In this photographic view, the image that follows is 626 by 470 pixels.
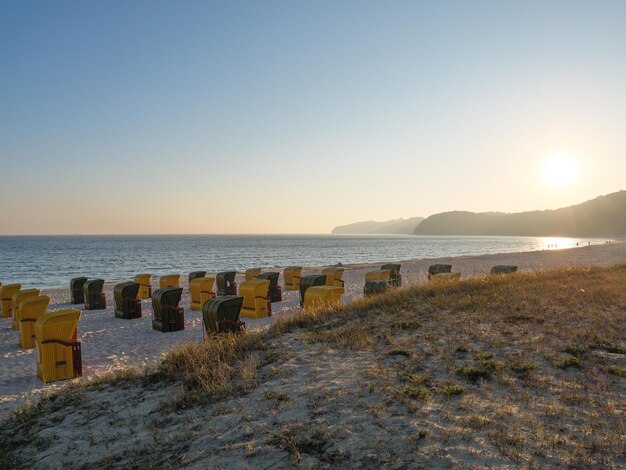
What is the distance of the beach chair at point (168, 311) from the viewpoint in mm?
12523

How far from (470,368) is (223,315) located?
580 centimetres

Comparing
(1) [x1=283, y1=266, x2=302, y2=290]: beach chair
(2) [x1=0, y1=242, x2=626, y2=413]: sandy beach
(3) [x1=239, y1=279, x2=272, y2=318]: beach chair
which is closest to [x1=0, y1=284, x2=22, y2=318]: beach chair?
(2) [x1=0, y1=242, x2=626, y2=413]: sandy beach

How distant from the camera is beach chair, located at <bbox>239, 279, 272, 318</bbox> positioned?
566 inches

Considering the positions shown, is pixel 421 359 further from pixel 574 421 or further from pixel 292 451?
pixel 292 451

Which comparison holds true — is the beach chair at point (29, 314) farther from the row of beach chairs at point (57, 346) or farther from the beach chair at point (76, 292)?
the beach chair at point (76, 292)

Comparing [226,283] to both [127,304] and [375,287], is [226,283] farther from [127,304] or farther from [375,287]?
[375,287]

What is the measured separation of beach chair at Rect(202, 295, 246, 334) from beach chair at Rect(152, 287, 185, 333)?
3308 millimetres

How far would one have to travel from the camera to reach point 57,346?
26.7 feet

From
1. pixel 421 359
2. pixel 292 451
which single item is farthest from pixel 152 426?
pixel 421 359

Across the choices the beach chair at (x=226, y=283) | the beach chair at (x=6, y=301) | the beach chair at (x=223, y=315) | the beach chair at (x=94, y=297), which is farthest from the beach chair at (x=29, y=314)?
the beach chair at (x=226, y=283)

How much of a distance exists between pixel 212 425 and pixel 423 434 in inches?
88.5

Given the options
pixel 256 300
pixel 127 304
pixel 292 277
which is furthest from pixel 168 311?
pixel 292 277

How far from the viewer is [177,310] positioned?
1273cm

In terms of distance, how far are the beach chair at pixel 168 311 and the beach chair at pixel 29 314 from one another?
9.53 feet
